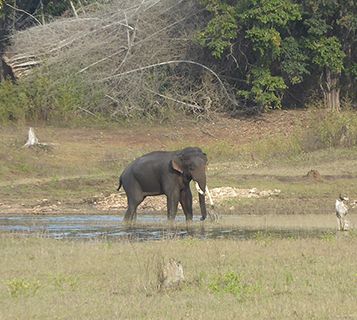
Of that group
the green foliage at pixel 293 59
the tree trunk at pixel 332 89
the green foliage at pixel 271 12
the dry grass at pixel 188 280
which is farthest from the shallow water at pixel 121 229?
the tree trunk at pixel 332 89

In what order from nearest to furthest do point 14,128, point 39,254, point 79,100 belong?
point 39,254 → point 14,128 → point 79,100

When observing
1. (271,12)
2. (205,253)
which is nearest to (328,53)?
(271,12)

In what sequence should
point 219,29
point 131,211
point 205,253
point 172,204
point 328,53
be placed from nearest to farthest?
point 205,253
point 172,204
point 131,211
point 328,53
point 219,29

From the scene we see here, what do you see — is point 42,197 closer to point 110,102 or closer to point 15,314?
point 110,102

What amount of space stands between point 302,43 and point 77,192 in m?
14.5

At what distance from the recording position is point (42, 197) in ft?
89.2

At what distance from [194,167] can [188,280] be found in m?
8.90

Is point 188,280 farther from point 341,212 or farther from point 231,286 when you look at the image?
point 341,212

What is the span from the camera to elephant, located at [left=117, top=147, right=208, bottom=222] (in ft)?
69.0

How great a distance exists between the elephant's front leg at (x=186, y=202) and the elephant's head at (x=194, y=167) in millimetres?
359

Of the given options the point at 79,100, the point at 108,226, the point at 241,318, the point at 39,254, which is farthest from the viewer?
A: the point at 79,100

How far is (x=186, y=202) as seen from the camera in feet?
70.6

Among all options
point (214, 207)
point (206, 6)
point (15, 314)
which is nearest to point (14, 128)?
point (206, 6)

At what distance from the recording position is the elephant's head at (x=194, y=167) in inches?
825
